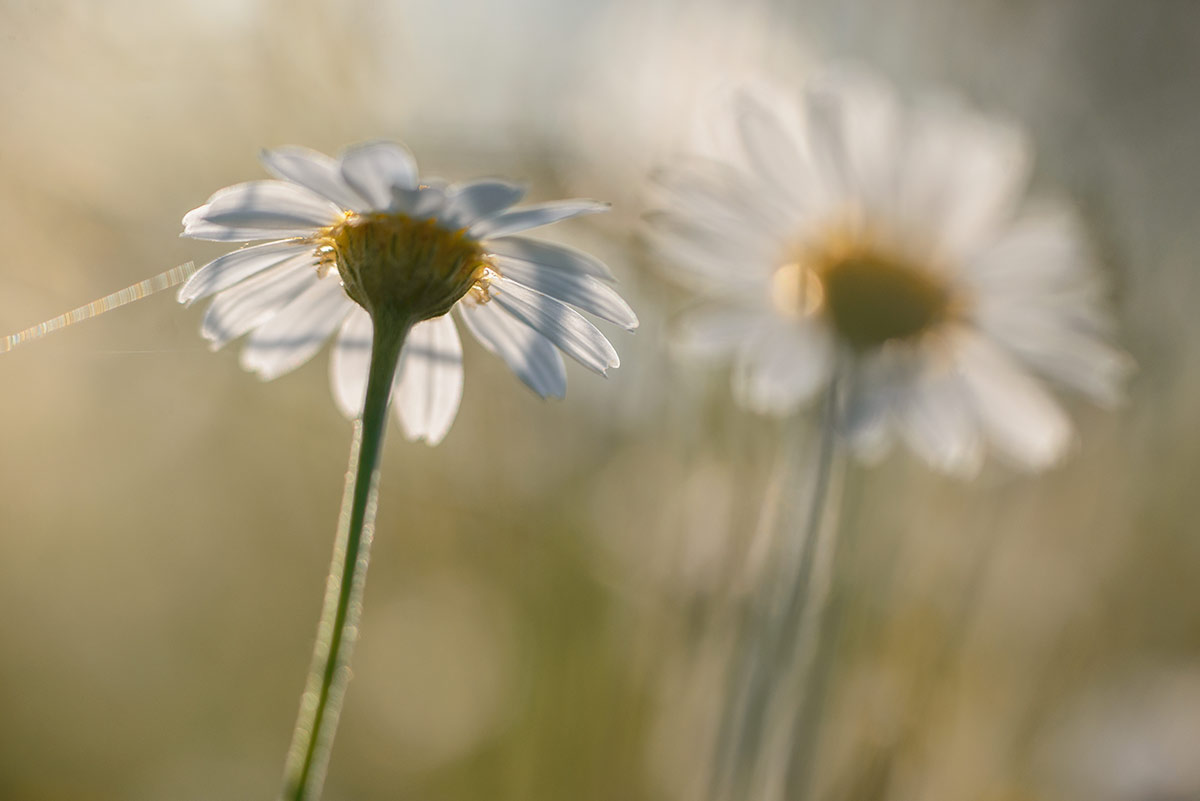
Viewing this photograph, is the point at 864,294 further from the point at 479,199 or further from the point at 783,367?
the point at 479,199

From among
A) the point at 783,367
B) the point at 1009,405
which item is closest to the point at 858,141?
the point at 783,367

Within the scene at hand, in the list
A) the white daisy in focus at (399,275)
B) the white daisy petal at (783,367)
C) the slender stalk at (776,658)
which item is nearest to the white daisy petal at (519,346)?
the white daisy in focus at (399,275)

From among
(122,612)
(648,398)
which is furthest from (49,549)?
(648,398)

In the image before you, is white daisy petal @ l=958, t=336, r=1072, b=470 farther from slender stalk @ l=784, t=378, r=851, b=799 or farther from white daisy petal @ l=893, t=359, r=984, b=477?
slender stalk @ l=784, t=378, r=851, b=799

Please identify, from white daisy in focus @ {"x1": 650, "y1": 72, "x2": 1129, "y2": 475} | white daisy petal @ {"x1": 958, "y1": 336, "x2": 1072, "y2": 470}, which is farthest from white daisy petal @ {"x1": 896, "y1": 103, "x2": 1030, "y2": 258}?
white daisy petal @ {"x1": 958, "y1": 336, "x2": 1072, "y2": 470}

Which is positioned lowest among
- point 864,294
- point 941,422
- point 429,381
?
point 429,381

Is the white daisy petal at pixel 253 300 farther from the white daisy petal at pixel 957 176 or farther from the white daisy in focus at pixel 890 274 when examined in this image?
the white daisy petal at pixel 957 176

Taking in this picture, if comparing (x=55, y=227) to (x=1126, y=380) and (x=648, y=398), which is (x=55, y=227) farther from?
(x=1126, y=380)
